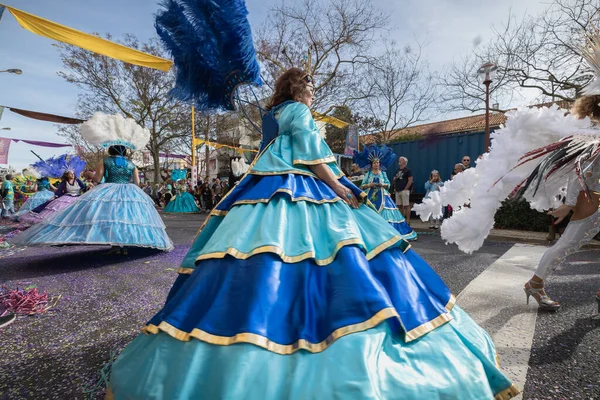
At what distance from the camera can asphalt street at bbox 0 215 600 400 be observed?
1.73 metres

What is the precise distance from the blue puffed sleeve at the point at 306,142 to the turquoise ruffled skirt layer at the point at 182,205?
15.1 m

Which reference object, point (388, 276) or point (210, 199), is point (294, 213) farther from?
point (210, 199)

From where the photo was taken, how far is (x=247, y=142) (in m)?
38.8

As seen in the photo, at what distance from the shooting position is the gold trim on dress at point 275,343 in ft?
4.09

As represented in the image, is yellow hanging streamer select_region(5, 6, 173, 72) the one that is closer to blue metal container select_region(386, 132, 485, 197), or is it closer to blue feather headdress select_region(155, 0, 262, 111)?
blue feather headdress select_region(155, 0, 262, 111)

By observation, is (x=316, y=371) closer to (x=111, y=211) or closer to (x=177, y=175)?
(x=111, y=211)

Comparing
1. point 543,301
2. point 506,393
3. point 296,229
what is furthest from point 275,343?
point 543,301

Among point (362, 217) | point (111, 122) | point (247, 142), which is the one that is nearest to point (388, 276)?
point (362, 217)

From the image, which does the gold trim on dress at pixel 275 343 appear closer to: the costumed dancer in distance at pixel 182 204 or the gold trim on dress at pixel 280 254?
the gold trim on dress at pixel 280 254

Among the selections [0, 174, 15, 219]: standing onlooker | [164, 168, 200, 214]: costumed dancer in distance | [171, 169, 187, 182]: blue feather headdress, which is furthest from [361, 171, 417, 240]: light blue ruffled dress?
[171, 169, 187, 182]: blue feather headdress

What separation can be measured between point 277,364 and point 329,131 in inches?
893

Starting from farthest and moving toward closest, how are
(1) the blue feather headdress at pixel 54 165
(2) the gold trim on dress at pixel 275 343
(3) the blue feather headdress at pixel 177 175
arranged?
1. (3) the blue feather headdress at pixel 177 175
2. (1) the blue feather headdress at pixel 54 165
3. (2) the gold trim on dress at pixel 275 343

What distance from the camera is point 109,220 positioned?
450 centimetres

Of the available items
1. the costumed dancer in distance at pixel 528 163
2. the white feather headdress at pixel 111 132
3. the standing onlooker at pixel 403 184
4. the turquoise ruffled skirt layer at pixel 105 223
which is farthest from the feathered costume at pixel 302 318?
the standing onlooker at pixel 403 184
